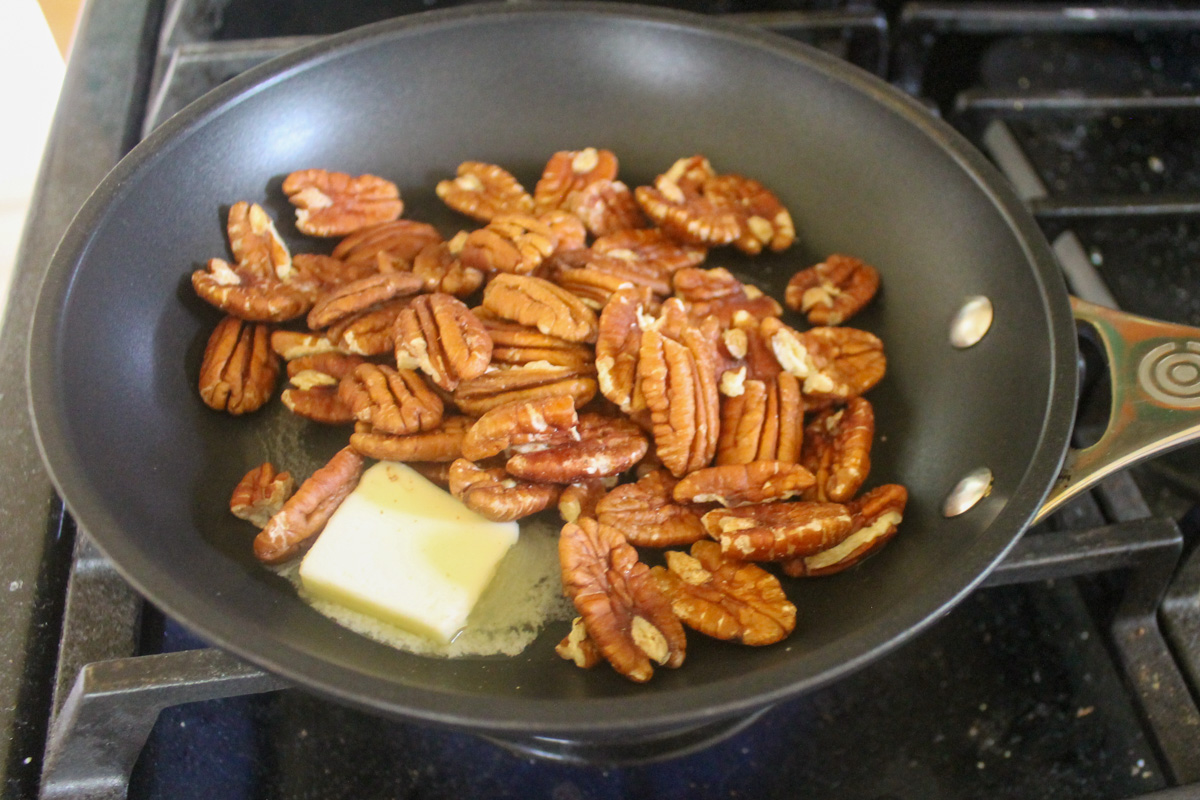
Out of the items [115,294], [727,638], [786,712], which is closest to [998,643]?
[786,712]

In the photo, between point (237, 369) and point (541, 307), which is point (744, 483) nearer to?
point (541, 307)

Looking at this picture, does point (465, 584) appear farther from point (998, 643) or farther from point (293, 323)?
point (998, 643)

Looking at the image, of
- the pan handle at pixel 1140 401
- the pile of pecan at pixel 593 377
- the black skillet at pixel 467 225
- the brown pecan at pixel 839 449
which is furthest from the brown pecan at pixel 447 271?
the pan handle at pixel 1140 401

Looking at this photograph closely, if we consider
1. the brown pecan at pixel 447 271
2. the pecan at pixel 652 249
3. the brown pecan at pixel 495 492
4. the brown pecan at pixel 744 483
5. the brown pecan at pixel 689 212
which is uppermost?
the brown pecan at pixel 689 212

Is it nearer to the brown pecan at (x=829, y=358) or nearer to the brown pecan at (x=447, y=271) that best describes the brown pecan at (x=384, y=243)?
the brown pecan at (x=447, y=271)

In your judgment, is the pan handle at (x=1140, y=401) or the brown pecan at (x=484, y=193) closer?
the pan handle at (x=1140, y=401)

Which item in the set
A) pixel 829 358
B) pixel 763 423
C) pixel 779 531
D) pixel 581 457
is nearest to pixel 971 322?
pixel 829 358
